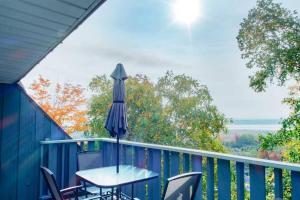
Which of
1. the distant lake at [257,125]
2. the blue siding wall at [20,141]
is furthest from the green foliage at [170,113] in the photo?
the blue siding wall at [20,141]

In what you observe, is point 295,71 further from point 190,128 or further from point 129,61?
point 129,61

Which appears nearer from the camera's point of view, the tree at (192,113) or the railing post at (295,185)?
the railing post at (295,185)

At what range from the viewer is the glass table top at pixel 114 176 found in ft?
9.07

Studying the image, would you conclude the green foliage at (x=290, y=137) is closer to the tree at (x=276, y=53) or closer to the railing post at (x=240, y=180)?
the tree at (x=276, y=53)

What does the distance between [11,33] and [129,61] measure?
1354 cm

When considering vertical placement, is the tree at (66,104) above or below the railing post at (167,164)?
above

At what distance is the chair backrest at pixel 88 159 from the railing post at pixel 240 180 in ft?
7.99

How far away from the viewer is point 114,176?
3074 mm

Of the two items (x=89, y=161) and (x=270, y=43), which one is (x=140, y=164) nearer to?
(x=89, y=161)

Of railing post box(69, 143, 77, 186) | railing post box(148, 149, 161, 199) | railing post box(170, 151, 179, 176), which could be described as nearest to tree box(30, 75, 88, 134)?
railing post box(69, 143, 77, 186)

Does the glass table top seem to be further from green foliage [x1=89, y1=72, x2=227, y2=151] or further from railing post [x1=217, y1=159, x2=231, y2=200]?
green foliage [x1=89, y1=72, x2=227, y2=151]

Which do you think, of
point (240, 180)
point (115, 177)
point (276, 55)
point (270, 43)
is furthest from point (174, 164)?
point (270, 43)

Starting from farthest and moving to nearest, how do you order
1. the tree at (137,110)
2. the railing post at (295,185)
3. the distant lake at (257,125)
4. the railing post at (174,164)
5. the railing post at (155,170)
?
the tree at (137,110) < the distant lake at (257,125) < the railing post at (155,170) < the railing post at (174,164) < the railing post at (295,185)

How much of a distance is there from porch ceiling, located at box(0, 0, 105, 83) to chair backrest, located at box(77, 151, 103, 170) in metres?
1.74
